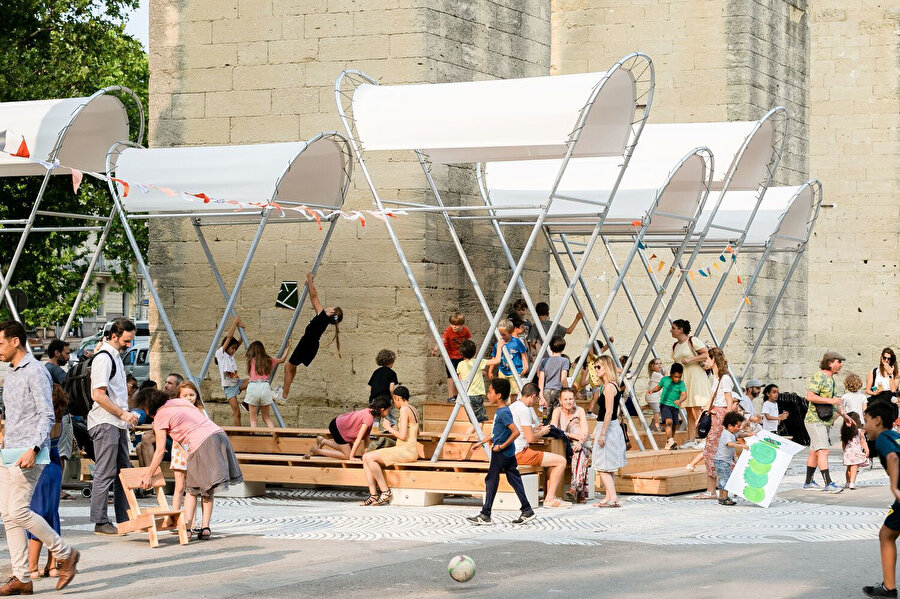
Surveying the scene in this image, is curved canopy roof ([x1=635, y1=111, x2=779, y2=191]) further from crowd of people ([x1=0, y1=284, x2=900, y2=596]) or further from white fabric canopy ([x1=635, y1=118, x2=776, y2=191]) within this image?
crowd of people ([x1=0, y1=284, x2=900, y2=596])

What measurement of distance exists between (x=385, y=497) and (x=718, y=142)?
608cm

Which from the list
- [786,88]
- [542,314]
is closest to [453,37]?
[542,314]

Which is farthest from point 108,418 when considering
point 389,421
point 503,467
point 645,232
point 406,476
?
point 645,232

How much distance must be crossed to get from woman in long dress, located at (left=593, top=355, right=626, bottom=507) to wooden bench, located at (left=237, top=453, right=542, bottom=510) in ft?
2.07

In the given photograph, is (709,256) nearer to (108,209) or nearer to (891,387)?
(891,387)

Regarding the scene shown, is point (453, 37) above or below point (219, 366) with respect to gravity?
above

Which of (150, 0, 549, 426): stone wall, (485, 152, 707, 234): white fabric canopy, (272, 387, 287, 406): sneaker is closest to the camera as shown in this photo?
(485, 152, 707, 234): white fabric canopy

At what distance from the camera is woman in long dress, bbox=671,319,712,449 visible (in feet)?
56.7

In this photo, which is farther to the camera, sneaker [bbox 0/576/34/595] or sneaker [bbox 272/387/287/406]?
sneaker [bbox 272/387/287/406]

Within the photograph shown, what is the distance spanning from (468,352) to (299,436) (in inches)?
79.0

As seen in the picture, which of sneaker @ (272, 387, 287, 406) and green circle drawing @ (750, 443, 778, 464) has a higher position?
sneaker @ (272, 387, 287, 406)

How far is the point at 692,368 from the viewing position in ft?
57.7

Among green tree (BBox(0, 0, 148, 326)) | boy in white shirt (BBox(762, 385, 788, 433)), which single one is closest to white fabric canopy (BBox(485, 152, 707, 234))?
boy in white shirt (BBox(762, 385, 788, 433))

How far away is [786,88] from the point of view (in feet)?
76.4
